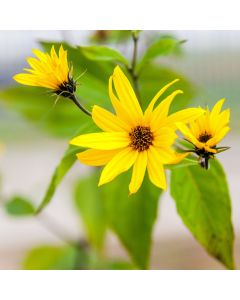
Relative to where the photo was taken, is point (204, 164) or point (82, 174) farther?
point (82, 174)

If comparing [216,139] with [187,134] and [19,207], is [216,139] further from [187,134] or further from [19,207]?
[19,207]

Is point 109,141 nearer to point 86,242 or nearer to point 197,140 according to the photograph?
point 197,140

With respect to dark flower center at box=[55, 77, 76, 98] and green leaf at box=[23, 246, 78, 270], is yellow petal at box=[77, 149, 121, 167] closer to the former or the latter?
dark flower center at box=[55, 77, 76, 98]

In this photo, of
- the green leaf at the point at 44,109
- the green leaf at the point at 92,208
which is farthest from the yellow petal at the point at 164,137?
the green leaf at the point at 92,208

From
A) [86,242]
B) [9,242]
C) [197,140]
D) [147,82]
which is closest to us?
[197,140]

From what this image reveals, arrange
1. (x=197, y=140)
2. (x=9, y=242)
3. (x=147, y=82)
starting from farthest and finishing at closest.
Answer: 1. (x=9, y=242)
2. (x=147, y=82)
3. (x=197, y=140)

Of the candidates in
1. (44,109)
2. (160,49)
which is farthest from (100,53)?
(44,109)

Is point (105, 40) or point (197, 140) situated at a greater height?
point (105, 40)

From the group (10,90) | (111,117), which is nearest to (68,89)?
(111,117)

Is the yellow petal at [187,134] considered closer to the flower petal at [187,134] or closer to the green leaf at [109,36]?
the flower petal at [187,134]
